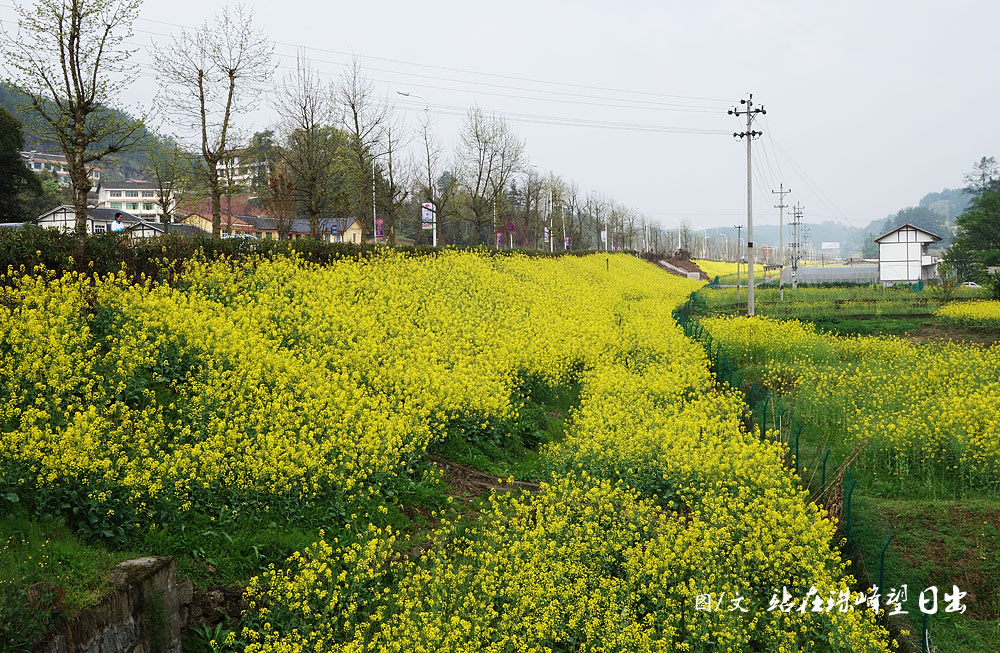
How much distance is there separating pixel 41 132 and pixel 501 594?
15469 mm

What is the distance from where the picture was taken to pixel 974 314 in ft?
84.3

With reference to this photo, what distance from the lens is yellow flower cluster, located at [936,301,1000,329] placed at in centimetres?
2462

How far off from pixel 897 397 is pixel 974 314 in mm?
15979

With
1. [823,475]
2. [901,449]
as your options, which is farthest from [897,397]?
[823,475]

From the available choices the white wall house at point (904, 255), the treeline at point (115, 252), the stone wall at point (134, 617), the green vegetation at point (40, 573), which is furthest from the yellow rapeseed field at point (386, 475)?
the white wall house at point (904, 255)

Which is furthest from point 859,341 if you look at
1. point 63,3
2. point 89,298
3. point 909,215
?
point 909,215

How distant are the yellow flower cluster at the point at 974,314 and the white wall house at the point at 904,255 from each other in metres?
26.6

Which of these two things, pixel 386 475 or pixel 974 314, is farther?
pixel 974 314

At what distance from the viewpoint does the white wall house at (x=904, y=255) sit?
52.3m

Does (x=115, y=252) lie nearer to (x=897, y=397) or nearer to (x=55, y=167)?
(x=897, y=397)

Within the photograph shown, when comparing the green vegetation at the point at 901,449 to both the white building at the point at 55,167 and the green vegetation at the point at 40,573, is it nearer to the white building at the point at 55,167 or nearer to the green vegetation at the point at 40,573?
the green vegetation at the point at 40,573

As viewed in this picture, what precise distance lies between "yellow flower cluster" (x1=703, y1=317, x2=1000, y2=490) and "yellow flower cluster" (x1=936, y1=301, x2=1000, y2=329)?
7.56 metres

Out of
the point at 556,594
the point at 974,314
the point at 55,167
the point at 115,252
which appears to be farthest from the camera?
the point at 974,314

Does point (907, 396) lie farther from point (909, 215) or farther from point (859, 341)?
point (909, 215)
